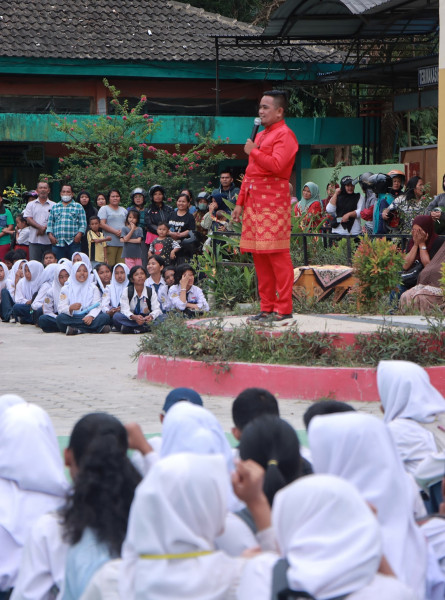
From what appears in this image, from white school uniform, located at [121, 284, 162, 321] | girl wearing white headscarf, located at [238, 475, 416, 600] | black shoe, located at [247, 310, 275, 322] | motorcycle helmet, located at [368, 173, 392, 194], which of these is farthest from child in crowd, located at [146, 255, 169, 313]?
girl wearing white headscarf, located at [238, 475, 416, 600]

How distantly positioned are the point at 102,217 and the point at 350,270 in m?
5.85

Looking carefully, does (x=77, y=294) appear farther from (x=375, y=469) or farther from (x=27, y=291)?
(x=375, y=469)

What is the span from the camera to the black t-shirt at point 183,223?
13.5 meters

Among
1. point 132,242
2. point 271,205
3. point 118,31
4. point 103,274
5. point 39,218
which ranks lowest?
point 103,274

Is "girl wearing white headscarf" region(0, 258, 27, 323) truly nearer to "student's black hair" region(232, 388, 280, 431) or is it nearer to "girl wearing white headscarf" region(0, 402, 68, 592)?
"student's black hair" region(232, 388, 280, 431)

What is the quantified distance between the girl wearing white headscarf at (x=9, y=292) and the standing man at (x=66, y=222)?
2.38ft

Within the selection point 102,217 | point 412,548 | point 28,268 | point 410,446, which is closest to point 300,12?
point 102,217

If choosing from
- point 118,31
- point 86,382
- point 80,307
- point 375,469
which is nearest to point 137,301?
point 80,307

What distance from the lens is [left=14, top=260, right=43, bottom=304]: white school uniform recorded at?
533 inches

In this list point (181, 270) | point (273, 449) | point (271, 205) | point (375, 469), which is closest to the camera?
point (375, 469)

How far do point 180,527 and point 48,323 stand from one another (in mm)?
10338

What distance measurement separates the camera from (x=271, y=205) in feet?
27.5

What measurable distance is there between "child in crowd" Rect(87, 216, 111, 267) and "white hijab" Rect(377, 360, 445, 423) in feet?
34.1

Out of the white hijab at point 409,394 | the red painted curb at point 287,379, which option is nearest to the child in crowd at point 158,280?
the red painted curb at point 287,379
